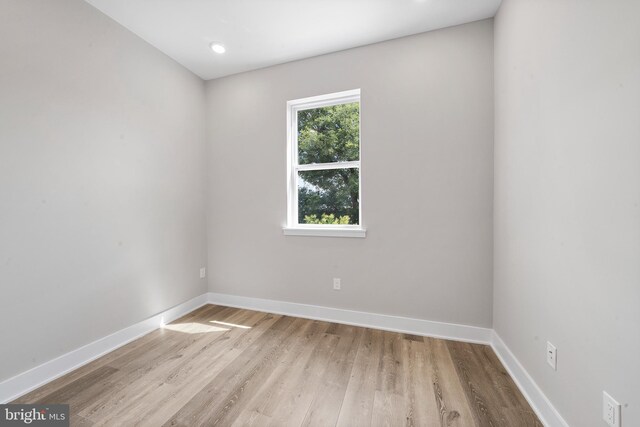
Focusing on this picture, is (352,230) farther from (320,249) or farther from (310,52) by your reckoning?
(310,52)

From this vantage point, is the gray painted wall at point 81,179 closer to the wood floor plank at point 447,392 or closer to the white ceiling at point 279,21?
the white ceiling at point 279,21

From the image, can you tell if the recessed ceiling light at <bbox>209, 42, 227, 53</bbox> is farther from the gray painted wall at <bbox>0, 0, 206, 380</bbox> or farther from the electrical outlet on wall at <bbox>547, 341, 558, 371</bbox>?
the electrical outlet on wall at <bbox>547, 341, 558, 371</bbox>

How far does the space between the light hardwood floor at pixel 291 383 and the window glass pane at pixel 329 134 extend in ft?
5.76

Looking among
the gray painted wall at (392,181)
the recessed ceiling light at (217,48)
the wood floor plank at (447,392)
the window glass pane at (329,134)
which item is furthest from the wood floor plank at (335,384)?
the recessed ceiling light at (217,48)

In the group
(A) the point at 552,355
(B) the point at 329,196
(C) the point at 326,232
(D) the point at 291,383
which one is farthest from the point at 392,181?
(D) the point at 291,383

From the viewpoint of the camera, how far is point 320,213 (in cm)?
276

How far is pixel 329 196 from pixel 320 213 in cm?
21

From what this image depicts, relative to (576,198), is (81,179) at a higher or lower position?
higher

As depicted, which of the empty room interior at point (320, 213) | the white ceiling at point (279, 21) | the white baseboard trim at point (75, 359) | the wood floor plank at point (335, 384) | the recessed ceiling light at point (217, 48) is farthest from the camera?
the recessed ceiling light at point (217, 48)

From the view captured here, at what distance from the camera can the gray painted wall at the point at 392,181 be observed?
2.17 metres

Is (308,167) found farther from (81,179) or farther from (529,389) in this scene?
(529,389)

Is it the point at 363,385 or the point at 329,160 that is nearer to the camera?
the point at 363,385

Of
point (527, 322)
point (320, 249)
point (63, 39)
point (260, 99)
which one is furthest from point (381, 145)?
point (63, 39)

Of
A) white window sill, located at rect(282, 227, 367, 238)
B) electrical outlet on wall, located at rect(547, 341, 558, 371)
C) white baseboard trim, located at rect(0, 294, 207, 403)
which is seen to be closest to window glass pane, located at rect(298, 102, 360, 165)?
white window sill, located at rect(282, 227, 367, 238)
